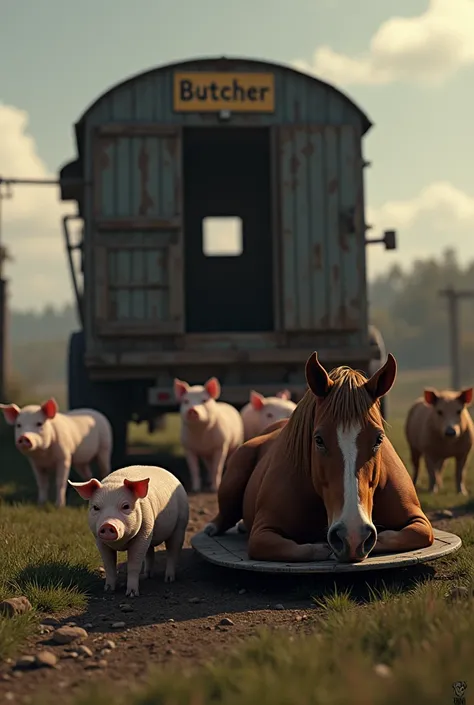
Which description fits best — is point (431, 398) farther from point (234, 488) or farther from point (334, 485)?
point (334, 485)

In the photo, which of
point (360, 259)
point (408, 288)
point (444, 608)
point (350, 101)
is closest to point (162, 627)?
point (444, 608)

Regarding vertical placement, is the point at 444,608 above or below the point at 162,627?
above

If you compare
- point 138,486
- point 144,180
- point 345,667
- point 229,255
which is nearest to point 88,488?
point 138,486

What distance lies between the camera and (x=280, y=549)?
5109 mm

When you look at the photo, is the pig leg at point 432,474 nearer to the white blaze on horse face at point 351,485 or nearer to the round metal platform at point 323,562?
the round metal platform at point 323,562

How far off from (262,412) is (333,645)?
6.13 metres

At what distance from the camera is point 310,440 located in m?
5.20

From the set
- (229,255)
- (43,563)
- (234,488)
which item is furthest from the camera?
(229,255)

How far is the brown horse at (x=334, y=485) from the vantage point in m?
4.57

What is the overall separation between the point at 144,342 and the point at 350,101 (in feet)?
12.8

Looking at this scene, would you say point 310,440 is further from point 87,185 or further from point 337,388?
point 87,185

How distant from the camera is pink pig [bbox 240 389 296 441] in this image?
9359mm

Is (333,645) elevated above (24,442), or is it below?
below

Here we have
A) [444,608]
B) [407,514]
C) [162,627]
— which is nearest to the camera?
[444,608]
